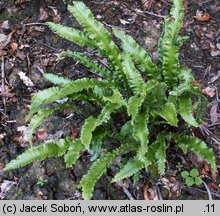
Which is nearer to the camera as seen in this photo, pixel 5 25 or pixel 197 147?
pixel 197 147

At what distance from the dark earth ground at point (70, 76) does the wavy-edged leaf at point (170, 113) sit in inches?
29.7

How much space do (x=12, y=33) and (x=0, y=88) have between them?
94cm

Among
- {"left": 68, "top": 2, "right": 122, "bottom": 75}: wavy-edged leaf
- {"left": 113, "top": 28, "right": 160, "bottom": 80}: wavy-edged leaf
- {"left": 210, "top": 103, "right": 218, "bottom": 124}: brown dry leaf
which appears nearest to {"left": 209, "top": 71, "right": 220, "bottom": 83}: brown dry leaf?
{"left": 210, "top": 103, "right": 218, "bottom": 124}: brown dry leaf

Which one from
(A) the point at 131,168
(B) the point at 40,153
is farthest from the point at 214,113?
(B) the point at 40,153

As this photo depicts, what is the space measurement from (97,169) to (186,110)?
1.09 m

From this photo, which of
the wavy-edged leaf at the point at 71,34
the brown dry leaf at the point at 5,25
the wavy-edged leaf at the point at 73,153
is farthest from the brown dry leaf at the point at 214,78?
the brown dry leaf at the point at 5,25

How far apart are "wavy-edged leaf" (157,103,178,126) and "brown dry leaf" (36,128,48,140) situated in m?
1.51

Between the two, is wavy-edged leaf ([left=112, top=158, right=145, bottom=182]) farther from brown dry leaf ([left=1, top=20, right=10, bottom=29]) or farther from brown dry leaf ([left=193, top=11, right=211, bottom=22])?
brown dry leaf ([left=1, top=20, right=10, bottom=29])

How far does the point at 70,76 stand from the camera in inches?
205

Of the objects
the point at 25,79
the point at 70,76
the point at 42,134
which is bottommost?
the point at 42,134

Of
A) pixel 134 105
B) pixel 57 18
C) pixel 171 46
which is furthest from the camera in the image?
pixel 57 18

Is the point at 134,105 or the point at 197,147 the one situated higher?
the point at 134,105

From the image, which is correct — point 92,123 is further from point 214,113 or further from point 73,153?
point 214,113

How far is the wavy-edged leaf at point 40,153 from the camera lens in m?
4.01
